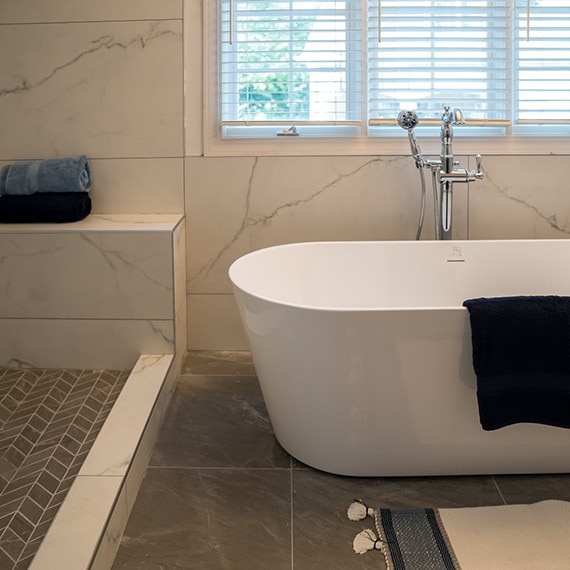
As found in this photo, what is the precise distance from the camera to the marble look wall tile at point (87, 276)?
2.80 meters

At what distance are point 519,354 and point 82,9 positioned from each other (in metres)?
2.28

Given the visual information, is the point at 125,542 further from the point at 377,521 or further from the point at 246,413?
the point at 246,413

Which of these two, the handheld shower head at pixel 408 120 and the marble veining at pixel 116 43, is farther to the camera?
the marble veining at pixel 116 43

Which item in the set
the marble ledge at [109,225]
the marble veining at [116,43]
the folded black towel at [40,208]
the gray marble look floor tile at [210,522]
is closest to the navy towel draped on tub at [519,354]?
the gray marble look floor tile at [210,522]

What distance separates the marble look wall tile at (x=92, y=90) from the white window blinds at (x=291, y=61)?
0.83 ft

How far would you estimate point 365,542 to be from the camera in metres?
1.84

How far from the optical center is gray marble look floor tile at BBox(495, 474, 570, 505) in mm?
2059

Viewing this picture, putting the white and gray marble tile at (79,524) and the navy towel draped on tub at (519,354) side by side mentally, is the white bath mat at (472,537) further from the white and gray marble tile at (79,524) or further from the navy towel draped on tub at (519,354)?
the white and gray marble tile at (79,524)

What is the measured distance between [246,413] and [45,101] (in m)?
1.60

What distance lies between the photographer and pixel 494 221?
3.17 meters

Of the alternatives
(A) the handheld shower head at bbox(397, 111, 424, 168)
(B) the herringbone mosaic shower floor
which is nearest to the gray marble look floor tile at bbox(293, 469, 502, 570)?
(B) the herringbone mosaic shower floor

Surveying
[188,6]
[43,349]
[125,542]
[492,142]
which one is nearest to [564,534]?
[125,542]

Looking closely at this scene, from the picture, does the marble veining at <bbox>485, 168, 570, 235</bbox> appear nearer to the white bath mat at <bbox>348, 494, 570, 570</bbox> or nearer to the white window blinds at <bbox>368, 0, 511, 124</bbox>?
the white window blinds at <bbox>368, 0, 511, 124</bbox>

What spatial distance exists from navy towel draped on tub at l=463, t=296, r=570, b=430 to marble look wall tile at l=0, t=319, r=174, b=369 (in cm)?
135
